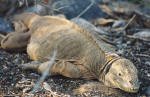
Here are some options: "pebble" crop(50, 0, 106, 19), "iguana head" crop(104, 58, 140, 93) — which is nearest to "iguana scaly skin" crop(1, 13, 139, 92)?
"iguana head" crop(104, 58, 140, 93)

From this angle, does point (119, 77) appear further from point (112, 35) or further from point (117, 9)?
point (117, 9)

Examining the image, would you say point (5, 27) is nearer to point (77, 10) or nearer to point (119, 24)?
point (77, 10)

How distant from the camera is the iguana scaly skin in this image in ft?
15.9

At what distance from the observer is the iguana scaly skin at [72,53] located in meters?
4.85

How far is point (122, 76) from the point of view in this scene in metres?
4.71

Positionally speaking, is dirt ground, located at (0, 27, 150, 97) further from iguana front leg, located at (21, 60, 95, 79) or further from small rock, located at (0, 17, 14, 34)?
small rock, located at (0, 17, 14, 34)

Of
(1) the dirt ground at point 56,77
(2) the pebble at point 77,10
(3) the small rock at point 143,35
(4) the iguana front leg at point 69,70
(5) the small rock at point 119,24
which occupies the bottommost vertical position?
(1) the dirt ground at point 56,77

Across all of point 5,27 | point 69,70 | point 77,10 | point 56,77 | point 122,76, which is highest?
point 77,10

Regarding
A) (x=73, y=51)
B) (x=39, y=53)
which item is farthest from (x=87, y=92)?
(x=39, y=53)

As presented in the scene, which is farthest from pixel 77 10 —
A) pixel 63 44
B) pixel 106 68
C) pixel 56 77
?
pixel 106 68

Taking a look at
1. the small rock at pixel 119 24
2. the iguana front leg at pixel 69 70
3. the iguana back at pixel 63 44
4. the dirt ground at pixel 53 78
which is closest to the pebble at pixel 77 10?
the small rock at pixel 119 24

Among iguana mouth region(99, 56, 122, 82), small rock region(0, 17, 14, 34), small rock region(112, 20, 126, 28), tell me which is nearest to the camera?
iguana mouth region(99, 56, 122, 82)

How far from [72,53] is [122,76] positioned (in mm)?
1250

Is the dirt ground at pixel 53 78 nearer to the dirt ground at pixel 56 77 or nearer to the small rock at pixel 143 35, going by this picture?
the dirt ground at pixel 56 77
